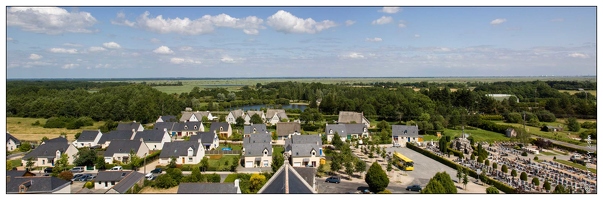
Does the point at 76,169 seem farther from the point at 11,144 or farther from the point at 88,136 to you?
the point at 11,144

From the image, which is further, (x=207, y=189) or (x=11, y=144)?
(x=11, y=144)

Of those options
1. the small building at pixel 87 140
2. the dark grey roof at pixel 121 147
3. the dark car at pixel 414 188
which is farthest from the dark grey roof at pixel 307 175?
the small building at pixel 87 140

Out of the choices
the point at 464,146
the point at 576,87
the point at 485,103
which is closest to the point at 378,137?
the point at 464,146

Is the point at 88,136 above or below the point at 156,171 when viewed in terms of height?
above

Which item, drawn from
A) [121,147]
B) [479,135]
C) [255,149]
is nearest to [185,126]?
[121,147]

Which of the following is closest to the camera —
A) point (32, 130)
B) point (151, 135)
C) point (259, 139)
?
point (259, 139)

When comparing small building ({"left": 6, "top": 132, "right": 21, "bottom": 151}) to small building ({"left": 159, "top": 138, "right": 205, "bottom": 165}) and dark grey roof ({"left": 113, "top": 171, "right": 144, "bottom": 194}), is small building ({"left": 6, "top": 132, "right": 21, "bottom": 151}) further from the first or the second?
dark grey roof ({"left": 113, "top": 171, "right": 144, "bottom": 194})

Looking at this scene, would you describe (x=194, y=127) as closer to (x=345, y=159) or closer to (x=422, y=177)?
(x=345, y=159)
